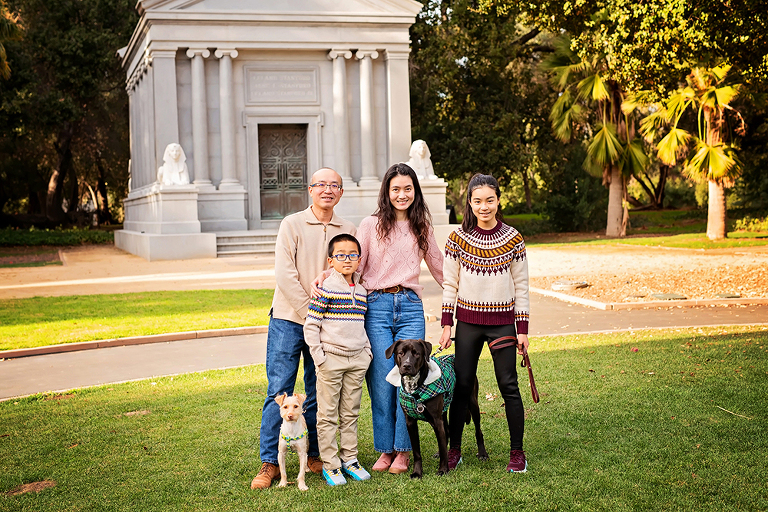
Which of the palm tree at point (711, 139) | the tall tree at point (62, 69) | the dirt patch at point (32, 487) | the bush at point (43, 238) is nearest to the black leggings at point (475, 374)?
the dirt patch at point (32, 487)

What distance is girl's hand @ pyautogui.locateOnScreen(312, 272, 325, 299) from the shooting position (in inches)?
187

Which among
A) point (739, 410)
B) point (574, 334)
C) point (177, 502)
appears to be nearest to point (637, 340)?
point (574, 334)

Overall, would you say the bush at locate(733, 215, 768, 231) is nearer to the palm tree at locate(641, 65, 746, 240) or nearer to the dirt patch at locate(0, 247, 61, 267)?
the palm tree at locate(641, 65, 746, 240)

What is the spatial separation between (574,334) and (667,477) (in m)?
5.15

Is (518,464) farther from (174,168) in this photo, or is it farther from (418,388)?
(174,168)

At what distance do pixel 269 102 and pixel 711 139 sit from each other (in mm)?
14724

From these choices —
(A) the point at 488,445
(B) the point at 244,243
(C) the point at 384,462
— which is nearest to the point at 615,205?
(B) the point at 244,243

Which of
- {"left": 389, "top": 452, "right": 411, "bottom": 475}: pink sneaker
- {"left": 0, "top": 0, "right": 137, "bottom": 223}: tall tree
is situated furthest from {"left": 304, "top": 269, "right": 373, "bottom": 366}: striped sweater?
{"left": 0, "top": 0, "right": 137, "bottom": 223}: tall tree

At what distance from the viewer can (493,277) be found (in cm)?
484

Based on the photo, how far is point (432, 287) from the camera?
15227mm

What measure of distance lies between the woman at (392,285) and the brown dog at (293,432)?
493mm

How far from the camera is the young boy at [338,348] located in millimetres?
4711

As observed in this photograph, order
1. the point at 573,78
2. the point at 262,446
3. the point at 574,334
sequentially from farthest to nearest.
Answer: the point at 573,78, the point at 574,334, the point at 262,446

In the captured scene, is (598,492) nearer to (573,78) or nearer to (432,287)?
(432,287)
